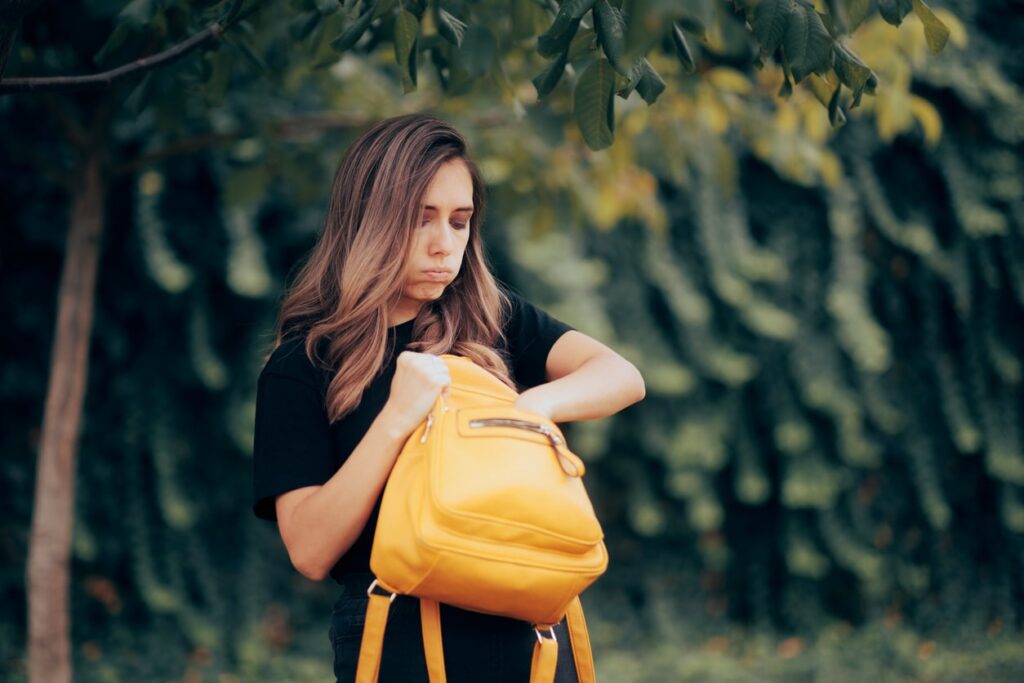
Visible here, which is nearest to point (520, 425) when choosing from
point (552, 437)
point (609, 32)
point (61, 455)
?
point (552, 437)

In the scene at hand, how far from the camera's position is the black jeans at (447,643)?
62.8 inches

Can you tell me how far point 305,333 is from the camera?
1777 mm

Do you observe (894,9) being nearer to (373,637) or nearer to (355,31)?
(355,31)

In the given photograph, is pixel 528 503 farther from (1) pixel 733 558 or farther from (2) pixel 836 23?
(1) pixel 733 558

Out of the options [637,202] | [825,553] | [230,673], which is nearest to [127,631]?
[230,673]

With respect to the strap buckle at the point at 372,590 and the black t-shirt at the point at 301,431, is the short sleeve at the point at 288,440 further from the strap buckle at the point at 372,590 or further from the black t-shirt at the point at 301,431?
the strap buckle at the point at 372,590

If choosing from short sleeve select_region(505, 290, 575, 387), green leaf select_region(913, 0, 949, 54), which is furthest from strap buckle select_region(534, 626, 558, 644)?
green leaf select_region(913, 0, 949, 54)

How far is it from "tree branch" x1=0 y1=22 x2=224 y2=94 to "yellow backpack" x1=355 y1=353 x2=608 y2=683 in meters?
0.95

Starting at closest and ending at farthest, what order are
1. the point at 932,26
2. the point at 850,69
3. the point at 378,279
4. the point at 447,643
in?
1. the point at 447,643
2. the point at 378,279
3. the point at 932,26
4. the point at 850,69

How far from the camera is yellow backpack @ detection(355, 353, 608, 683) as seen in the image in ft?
4.87

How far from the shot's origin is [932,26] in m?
1.86

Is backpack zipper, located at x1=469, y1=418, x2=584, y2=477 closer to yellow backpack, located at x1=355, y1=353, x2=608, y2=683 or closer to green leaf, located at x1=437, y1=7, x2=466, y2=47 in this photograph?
yellow backpack, located at x1=355, y1=353, x2=608, y2=683

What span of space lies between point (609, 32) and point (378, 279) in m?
0.56

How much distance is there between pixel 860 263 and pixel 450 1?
148 inches
